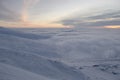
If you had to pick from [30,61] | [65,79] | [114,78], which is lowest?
[114,78]

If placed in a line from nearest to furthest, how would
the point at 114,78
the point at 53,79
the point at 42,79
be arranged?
the point at 42,79
the point at 53,79
the point at 114,78

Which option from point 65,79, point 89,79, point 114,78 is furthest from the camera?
point 114,78

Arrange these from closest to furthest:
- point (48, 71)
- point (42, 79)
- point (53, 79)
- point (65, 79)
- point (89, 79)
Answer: point (42, 79) → point (53, 79) → point (65, 79) → point (48, 71) → point (89, 79)

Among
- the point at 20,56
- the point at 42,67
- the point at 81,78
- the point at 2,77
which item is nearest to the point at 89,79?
the point at 81,78

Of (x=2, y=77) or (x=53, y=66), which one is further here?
(x=53, y=66)

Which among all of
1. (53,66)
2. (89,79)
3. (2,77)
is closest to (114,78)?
(89,79)

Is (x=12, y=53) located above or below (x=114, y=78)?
above

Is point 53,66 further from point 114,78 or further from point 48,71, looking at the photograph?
point 114,78

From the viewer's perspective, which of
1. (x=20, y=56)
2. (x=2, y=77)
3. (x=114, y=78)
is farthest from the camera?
(x=114, y=78)

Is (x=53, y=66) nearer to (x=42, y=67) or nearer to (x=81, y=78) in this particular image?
(x=42, y=67)
